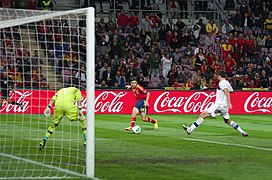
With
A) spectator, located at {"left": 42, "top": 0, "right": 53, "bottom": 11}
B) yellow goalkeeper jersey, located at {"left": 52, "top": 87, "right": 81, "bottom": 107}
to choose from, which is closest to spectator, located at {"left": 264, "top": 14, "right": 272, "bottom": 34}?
spectator, located at {"left": 42, "top": 0, "right": 53, "bottom": 11}

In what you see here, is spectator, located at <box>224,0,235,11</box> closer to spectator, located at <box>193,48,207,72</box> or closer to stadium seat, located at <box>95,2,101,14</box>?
spectator, located at <box>193,48,207,72</box>

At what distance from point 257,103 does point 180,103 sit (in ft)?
11.8

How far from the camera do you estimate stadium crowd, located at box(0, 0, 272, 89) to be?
38.0 m

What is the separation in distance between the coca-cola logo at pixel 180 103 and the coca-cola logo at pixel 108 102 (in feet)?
5.50

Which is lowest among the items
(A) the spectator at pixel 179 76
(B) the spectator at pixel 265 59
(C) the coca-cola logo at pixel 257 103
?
(C) the coca-cola logo at pixel 257 103

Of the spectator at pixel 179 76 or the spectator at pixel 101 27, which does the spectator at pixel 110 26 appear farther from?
the spectator at pixel 179 76

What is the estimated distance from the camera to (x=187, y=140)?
22.2 meters

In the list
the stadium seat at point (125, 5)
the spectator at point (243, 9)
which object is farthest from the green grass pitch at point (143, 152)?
the spectator at point (243, 9)

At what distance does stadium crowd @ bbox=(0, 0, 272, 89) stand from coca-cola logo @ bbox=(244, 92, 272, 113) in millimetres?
1828

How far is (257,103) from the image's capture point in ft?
119

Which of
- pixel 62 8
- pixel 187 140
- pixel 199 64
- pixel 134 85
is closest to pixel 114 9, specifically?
pixel 62 8

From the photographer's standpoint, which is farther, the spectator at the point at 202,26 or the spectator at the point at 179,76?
the spectator at the point at 202,26

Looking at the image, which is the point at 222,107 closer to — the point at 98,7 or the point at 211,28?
the point at 211,28

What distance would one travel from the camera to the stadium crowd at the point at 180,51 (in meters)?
38.0
